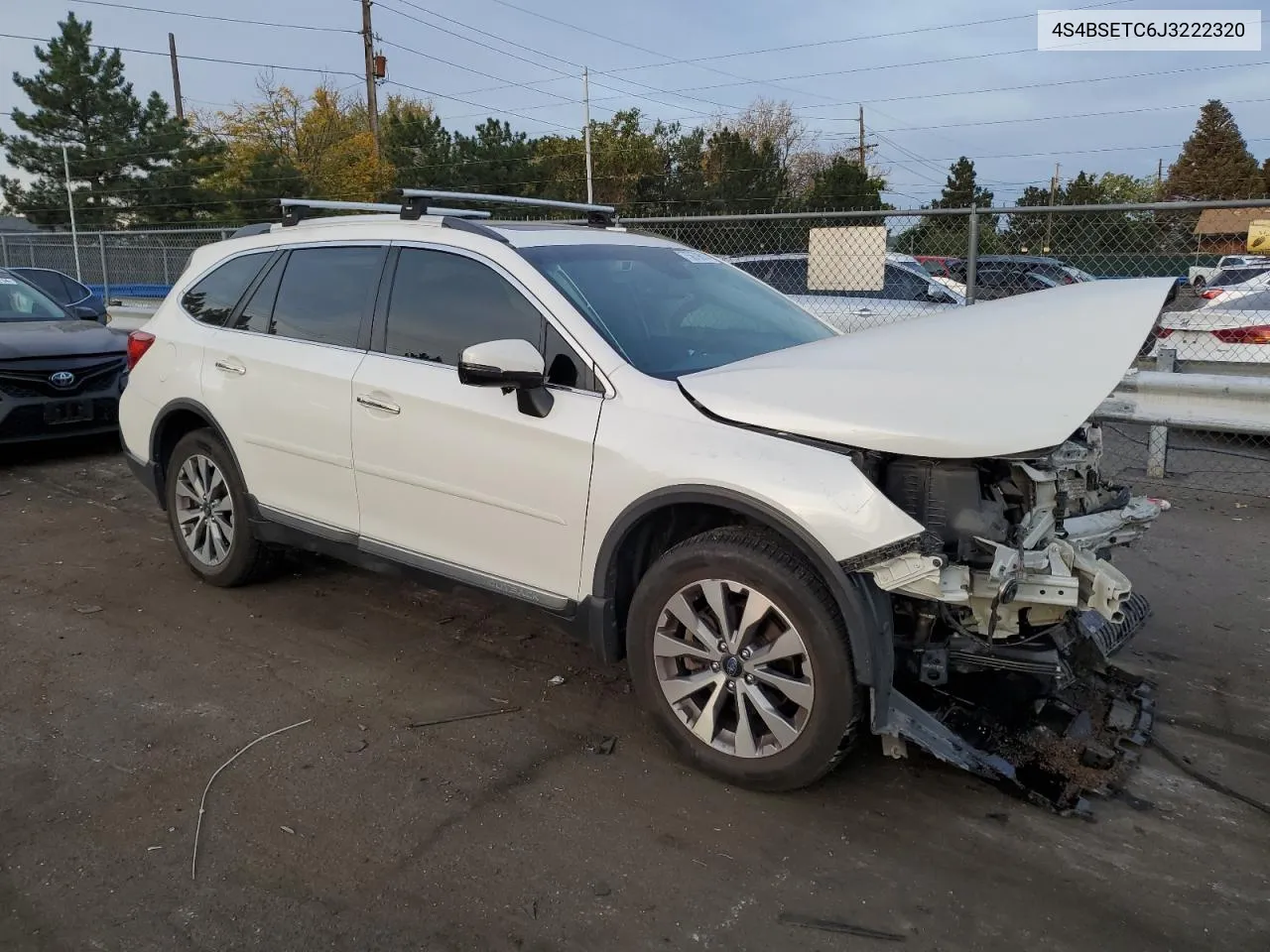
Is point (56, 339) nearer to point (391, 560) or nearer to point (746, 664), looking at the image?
point (391, 560)

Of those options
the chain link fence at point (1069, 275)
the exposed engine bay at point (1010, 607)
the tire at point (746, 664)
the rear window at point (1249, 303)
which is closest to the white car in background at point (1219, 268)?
the chain link fence at point (1069, 275)

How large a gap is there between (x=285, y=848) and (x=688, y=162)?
40325 mm

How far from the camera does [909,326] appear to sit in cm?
379

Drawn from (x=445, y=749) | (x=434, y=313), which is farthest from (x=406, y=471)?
(x=445, y=749)

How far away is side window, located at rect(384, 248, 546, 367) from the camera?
3.80 metres

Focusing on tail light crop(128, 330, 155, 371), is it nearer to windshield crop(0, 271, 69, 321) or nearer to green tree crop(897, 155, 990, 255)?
windshield crop(0, 271, 69, 321)

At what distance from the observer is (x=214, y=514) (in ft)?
16.9

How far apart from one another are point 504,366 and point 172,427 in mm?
→ 2870

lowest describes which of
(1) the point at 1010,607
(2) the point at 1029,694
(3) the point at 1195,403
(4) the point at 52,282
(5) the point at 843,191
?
(2) the point at 1029,694

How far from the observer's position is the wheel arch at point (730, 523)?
296 cm

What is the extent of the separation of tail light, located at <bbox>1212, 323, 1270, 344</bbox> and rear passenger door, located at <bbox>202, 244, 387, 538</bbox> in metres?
7.62

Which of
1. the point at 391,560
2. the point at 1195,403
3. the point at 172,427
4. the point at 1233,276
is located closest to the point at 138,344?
the point at 172,427

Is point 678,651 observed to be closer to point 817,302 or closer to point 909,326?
point 909,326

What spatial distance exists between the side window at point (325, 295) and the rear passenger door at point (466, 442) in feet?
0.61
